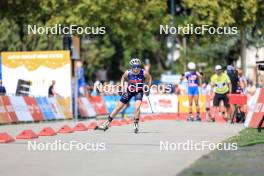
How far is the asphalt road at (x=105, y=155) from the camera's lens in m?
12.1

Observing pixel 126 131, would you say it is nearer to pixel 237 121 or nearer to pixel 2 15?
pixel 237 121

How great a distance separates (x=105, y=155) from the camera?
46.9 feet

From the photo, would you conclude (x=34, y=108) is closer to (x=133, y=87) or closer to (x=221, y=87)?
(x=221, y=87)

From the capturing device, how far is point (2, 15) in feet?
140

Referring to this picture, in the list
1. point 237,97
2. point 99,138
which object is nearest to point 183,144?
point 99,138

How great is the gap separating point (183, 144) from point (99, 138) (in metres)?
2.29
